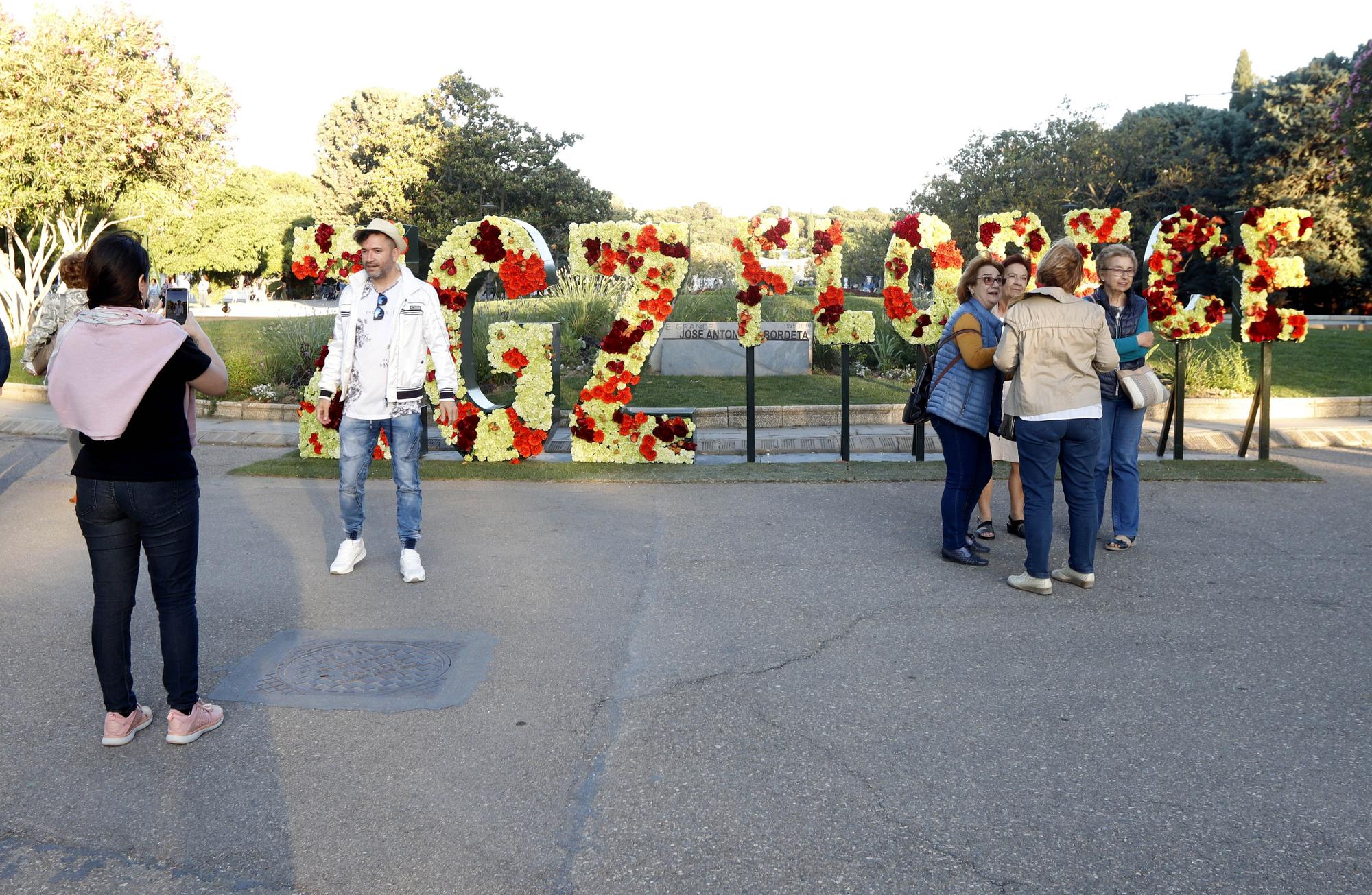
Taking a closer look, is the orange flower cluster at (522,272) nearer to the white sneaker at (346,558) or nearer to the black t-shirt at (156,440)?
the white sneaker at (346,558)

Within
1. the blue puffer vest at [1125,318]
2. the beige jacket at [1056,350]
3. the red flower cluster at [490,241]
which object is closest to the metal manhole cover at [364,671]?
the beige jacket at [1056,350]

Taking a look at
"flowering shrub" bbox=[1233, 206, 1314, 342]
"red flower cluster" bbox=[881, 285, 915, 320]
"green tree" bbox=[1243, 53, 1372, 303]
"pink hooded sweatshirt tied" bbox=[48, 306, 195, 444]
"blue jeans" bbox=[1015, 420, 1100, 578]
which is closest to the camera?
"pink hooded sweatshirt tied" bbox=[48, 306, 195, 444]

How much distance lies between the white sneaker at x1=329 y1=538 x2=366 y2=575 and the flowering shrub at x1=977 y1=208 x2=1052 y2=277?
22.3 feet

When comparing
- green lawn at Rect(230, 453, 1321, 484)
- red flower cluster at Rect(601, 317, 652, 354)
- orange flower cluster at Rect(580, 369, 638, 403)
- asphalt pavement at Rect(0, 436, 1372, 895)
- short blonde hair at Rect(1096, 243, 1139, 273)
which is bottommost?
asphalt pavement at Rect(0, 436, 1372, 895)

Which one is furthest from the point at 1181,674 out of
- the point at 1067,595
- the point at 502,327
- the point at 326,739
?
the point at 502,327

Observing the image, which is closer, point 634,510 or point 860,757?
point 860,757

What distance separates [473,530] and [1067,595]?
4.13m

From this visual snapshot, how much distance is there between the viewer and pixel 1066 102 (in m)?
39.8

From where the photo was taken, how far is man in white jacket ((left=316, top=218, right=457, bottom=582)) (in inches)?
251

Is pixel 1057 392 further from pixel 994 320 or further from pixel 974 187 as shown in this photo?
pixel 974 187

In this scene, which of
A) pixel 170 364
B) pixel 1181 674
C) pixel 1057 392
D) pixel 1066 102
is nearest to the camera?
pixel 170 364

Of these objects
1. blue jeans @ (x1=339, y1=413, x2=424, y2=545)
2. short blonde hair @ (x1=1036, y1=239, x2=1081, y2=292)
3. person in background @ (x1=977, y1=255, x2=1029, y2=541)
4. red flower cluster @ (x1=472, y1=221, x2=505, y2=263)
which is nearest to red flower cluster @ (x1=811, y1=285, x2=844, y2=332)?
person in background @ (x1=977, y1=255, x2=1029, y2=541)

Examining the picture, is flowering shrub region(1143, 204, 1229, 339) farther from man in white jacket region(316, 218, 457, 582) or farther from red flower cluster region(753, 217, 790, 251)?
man in white jacket region(316, 218, 457, 582)

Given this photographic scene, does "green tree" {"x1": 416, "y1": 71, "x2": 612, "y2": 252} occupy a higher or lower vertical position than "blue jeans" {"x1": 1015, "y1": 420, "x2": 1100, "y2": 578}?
higher
